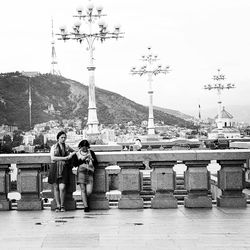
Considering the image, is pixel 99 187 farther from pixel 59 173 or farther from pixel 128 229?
pixel 128 229

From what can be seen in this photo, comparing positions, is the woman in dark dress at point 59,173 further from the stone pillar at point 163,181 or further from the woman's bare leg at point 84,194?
the stone pillar at point 163,181

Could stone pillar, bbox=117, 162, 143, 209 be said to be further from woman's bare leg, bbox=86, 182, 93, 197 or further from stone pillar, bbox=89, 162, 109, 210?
woman's bare leg, bbox=86, 182, 93, 197

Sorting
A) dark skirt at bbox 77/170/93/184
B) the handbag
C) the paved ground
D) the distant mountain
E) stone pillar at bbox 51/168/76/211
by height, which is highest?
the distant mountain

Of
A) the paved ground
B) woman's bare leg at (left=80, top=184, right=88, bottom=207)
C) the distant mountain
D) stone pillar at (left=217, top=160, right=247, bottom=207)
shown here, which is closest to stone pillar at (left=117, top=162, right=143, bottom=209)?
the paved ground

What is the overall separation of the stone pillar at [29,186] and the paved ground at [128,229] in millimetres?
237

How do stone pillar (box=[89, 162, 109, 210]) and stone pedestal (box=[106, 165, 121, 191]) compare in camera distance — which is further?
stone pedestal (box=[106, 165, 121, 191])

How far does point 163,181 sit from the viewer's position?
920cm

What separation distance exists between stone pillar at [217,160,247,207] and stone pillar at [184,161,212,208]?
0.89 feet

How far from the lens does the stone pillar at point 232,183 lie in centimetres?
923

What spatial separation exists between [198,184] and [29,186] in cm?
287

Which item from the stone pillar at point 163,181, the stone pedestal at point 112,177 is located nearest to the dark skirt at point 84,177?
the stone pillar at point 163,181

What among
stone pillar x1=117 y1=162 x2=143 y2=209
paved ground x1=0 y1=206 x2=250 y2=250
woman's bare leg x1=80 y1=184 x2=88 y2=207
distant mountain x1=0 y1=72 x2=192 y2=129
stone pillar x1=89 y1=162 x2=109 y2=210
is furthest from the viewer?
distant mountain x1=0 y1=72 x2=192 y2=129

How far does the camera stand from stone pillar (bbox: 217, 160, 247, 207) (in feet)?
30.3

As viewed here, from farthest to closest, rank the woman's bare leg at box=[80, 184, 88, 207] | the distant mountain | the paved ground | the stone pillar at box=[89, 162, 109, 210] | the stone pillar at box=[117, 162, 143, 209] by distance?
the distant mountain < the stone pillar at box=[89, 162, 109, 210] < the stone pillar at box=[117, 162, 143, 209] < the woman's bare leg at box=[80, 184, 88, 207] < the paved ground
